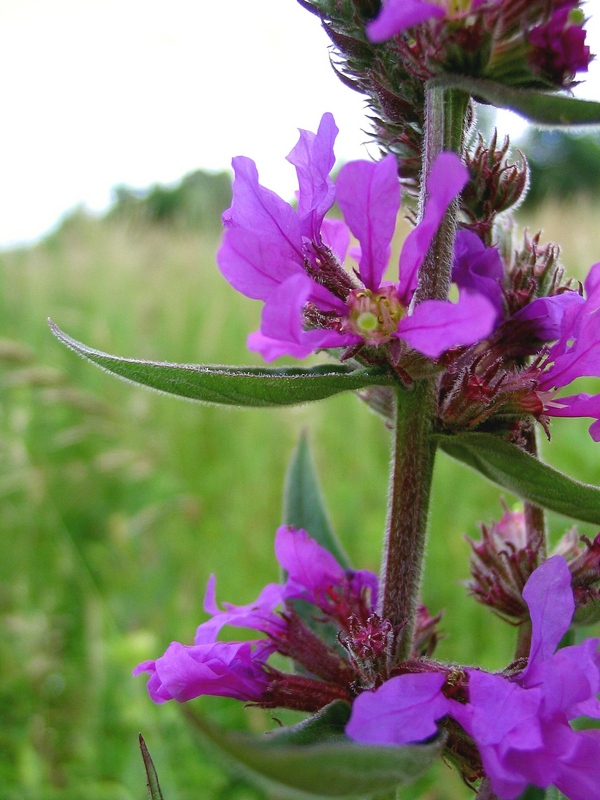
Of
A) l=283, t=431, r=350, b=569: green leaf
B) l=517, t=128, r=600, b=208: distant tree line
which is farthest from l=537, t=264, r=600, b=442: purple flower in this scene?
l=517, t=128, r=600, b=208: distant tree line

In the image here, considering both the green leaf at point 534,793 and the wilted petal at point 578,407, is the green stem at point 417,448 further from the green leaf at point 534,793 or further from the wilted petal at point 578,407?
the green leaf at point 534,793

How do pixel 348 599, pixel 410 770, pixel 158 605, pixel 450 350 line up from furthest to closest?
pixel 158 605 < pixel 348 599 < pixel 450 350 < pixel 410 770

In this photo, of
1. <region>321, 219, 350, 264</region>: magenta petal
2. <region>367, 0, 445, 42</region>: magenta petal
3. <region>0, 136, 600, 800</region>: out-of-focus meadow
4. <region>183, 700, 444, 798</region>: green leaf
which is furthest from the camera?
<region>0, 136, 600, 800</region>: out-of-focus meadow

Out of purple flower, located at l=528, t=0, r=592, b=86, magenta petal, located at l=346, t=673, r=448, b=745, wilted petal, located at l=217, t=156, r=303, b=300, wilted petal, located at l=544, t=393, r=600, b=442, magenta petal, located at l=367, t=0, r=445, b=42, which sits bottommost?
magenta petal, located at l=346, t=673, r=448, b=745

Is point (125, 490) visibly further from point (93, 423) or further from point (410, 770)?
point (410, 770)

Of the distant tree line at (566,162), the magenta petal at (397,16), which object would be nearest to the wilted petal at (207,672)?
the magenta petal at (397,16)

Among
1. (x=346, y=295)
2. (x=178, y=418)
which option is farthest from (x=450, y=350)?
(x=178, y=418)

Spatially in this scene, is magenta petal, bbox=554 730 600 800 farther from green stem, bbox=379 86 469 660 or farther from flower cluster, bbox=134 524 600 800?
green stem, bbox=379 86 469 660
